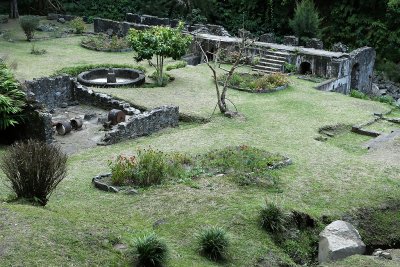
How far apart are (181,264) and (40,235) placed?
2.33m

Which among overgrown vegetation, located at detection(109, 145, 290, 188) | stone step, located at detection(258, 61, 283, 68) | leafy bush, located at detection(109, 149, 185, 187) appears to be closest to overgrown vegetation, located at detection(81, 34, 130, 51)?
stone step, located at detection(258, 61, 283, 68)

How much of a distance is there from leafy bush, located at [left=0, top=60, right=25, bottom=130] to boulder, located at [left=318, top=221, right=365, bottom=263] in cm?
1014

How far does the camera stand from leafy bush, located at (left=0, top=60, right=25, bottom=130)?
17453 mm

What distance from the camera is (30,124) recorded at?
1820cm

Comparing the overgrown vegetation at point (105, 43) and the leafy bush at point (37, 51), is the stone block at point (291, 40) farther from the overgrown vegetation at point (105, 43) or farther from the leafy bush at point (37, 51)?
the leafy bush at point (37, 51)

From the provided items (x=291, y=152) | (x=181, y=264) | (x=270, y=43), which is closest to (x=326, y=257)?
(x=181, y=264)

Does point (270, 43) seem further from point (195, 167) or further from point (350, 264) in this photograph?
point (350, 264)

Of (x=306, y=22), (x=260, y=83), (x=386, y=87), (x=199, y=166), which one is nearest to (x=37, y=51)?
(x=260, y=83)

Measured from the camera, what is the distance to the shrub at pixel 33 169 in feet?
37.0

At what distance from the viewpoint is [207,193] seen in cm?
1312

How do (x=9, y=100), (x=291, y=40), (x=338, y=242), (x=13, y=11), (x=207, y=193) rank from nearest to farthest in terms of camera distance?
(x=338, y=242)
(x=207, y=193)
(x=9, y=100)
(x=291, y=40)
(x=13, y=11)

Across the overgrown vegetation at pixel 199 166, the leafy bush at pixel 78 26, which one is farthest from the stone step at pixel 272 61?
the leafy bush at pixel 78 26

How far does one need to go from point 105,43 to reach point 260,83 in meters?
11.6

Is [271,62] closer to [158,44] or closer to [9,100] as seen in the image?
[158,44]
